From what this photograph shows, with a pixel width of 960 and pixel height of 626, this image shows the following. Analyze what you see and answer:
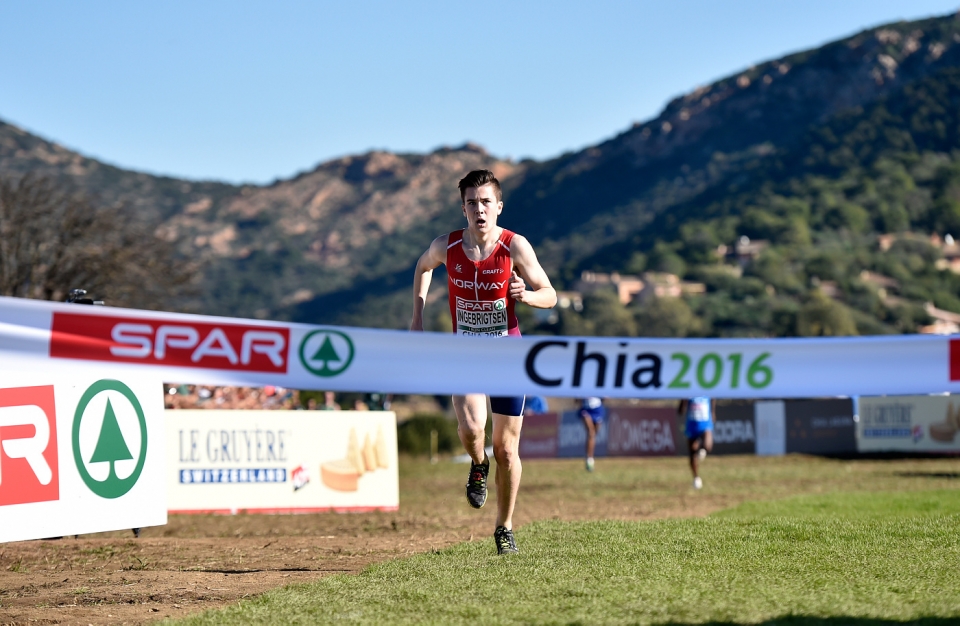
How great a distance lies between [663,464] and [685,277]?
113 metres

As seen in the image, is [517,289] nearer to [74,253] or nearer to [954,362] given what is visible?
[954,362]

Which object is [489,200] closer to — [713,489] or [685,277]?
[713,489]

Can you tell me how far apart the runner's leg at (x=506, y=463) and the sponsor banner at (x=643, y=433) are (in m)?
27.3

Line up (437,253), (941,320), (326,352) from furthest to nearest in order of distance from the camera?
(941,320), (437,253), (326,352)

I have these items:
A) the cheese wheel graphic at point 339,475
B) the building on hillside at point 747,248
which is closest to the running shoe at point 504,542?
the cheese wheel graphic at point 339,475

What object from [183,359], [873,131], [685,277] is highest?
[873,131]

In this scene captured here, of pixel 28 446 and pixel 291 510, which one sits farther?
pixel 291 510

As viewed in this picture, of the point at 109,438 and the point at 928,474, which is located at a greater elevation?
the point at 109,438

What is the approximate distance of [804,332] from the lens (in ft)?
319

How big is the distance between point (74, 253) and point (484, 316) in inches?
1175

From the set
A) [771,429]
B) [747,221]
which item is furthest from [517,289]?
[747,221]

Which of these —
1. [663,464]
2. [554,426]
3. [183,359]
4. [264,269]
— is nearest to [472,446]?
[183,359]

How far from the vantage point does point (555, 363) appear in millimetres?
6422

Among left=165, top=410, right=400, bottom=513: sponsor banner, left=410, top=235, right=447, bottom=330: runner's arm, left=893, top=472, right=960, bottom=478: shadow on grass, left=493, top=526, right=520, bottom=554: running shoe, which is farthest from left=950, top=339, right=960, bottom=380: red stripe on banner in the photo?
left=893, top=472, right=960, bottom=478: shadow on grass
